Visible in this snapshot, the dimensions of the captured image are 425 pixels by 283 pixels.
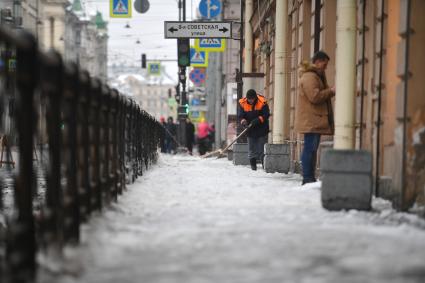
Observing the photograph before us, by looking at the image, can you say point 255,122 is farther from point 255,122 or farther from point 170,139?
point 170,139

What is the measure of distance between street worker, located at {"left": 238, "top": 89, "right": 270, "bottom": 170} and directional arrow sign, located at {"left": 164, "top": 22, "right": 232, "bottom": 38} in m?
2.78

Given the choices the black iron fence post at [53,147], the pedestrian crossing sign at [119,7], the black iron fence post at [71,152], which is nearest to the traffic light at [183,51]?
the pedestrian crossing sign at [119,7]

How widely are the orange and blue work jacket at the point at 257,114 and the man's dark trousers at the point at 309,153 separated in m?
5.27

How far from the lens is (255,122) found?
15156mm

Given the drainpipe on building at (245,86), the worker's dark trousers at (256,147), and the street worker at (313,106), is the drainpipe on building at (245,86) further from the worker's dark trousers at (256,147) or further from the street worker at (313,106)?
the street worker at (313,106)

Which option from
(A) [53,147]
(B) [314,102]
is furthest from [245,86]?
(A) [53,147]

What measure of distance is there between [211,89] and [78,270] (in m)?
48.7

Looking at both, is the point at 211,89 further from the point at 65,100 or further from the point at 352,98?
the point at 65,100

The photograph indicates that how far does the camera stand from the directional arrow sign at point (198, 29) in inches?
697

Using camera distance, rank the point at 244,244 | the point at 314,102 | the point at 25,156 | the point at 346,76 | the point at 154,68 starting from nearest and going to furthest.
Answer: the point at 25,156, the point at 244,244, the point at 346,76, the point at 314,102, the point at 154,68

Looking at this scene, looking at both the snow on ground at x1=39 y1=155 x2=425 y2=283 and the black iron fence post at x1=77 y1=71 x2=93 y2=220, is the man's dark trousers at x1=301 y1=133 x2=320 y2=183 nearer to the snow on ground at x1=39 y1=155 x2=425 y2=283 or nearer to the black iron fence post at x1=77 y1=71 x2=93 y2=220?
the snow on ground at x1=39 y1=155 x2=425 y2=283

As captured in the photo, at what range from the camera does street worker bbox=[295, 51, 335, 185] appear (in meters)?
9.41

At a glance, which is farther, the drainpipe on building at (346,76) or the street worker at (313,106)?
the street worker at (313,106)

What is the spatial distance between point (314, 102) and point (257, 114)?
19.3 ft
